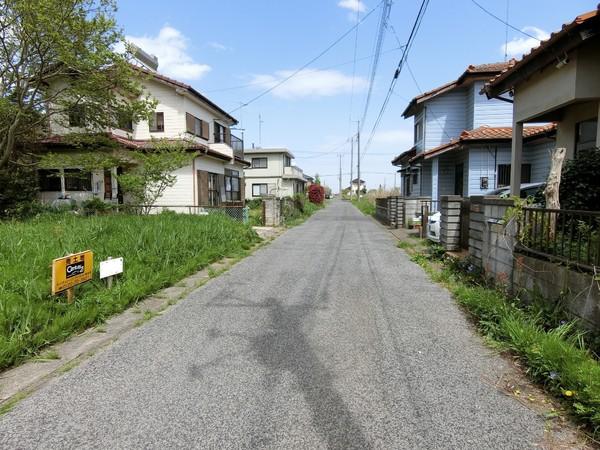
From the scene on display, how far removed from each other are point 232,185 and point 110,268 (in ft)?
69.5

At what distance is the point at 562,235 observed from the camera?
4.16 meters

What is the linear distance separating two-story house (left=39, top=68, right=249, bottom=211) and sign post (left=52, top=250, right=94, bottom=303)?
10.2 metres

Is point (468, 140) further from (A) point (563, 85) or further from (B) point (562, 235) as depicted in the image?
(B) point (562, 235)

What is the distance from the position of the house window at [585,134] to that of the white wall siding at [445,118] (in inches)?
410

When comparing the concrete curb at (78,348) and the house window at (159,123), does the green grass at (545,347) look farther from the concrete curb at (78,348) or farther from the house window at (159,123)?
the house window at (159,123)

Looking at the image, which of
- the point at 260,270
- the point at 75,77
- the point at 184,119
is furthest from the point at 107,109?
the point at 260,270

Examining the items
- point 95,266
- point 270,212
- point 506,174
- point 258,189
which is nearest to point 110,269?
point 95,266

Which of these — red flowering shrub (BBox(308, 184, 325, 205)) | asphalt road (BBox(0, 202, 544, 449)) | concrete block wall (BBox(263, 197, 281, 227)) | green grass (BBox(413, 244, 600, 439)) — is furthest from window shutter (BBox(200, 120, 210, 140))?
red flowering shrub (BBox(308, 184, 325, 205))

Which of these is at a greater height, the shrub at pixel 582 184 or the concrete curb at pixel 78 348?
the shrub at pixel 582 184

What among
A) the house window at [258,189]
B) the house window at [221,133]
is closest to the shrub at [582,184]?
the house window at [221,133]

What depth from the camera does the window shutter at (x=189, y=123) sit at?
20.2m

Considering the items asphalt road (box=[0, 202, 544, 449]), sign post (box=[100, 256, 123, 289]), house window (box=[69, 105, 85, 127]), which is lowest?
asphalt road (box=[0, 202, 544, 449])

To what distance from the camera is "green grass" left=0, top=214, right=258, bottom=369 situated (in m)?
3.94

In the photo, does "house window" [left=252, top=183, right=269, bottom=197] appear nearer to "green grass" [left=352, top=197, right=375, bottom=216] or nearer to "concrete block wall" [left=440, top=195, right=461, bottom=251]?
"green grass" [left=352, top=197, right=375, bottom=216]
